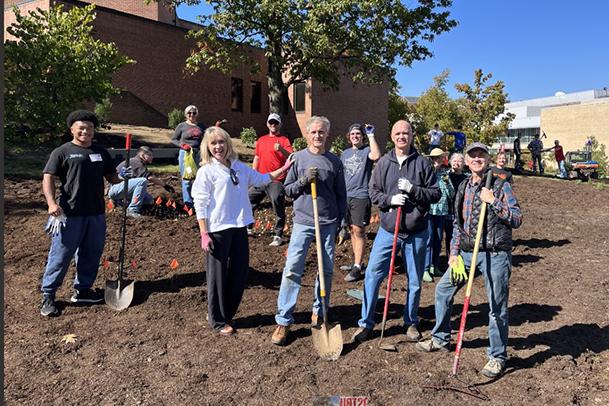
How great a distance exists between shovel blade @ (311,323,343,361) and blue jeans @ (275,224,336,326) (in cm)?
28

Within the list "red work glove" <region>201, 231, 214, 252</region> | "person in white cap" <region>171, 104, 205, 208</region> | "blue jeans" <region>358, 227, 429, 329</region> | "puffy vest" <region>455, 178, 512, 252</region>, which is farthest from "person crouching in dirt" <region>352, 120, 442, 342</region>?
"person in white cap" <region>171, 104, 205, 208</region>

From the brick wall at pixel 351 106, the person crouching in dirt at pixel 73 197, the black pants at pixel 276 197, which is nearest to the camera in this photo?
the person crouching in dirt at pixel 73 197

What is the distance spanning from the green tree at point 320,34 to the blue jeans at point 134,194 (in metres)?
8.85

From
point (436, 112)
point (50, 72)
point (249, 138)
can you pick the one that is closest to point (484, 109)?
point (436, 112)

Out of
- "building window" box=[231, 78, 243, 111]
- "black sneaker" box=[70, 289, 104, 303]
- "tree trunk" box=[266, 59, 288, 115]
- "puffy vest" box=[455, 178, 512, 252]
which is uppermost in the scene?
"building window" box=[231, 78, 243, 111]

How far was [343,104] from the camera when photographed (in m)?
30.5

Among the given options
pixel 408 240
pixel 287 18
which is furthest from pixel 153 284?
pixel 287 18

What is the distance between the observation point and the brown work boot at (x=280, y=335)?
424 centimetres

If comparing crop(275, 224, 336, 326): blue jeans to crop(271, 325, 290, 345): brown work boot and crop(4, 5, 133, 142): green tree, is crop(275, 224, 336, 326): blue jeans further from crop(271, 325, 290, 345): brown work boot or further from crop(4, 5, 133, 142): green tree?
crop(4, 5, 133, 142): green tree

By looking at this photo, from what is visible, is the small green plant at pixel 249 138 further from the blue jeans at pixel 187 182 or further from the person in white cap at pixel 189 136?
the person in white cap at pixel 189 136

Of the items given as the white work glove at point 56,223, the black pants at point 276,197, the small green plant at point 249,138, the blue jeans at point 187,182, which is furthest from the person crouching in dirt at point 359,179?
the small green plant at point 249,138

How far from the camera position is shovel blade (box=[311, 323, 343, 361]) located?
158 inches

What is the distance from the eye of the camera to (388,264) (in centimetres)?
432

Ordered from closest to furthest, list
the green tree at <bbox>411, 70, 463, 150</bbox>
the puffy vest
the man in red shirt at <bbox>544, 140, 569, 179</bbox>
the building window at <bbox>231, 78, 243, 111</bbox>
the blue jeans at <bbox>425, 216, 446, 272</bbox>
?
the puffy vest
the blue jeans at <bbox>425, 216, 446, 272</bbox>
the man in red shirt at <bbox>544, 140, 569, 179</bbox>
the building window at <bbox>231, 78, 243, 111</bbox>
the green tree at <bbox>411, 70, 463, 150</bbox>
